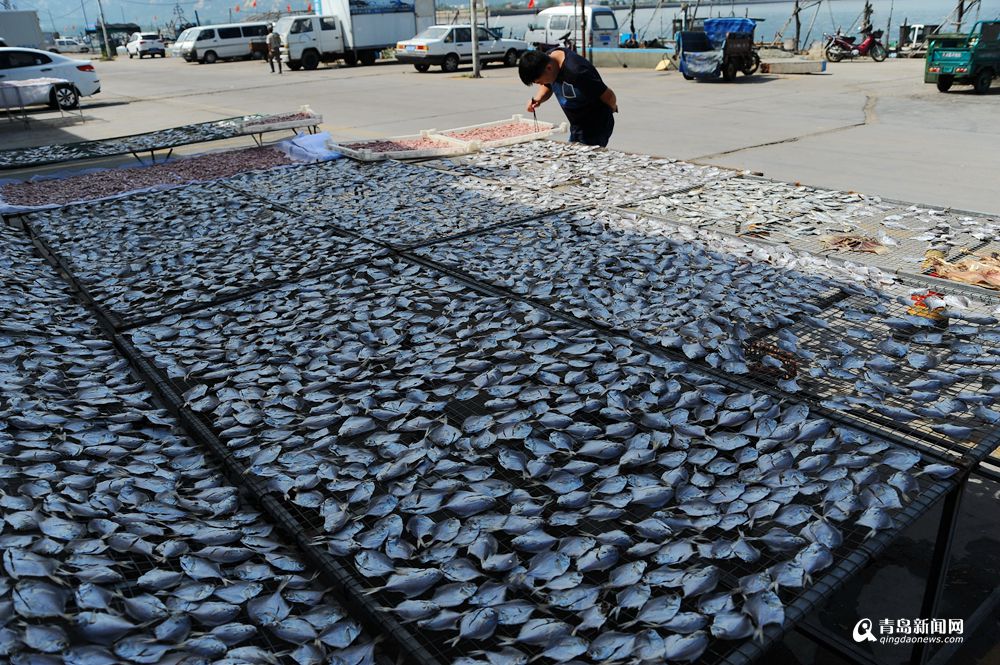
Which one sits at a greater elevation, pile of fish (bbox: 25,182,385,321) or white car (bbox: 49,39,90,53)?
white car (bbox: 49,39,90,53)

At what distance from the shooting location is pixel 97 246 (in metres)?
5.11

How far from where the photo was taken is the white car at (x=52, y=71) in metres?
17.3

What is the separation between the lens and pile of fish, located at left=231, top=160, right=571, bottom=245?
17.2 feet

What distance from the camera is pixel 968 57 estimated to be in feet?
47.6

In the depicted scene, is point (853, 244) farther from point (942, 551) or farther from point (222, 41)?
point (222, 41)

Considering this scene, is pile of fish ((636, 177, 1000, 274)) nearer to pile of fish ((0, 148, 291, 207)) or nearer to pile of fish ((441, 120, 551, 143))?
pile of fish ((441, 120, 551, 143))

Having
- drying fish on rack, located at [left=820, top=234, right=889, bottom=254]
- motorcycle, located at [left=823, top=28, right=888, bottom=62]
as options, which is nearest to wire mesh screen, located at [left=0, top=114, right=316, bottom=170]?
drying fish on rack, located at [left=820, top=234, right=889, bottom=254]

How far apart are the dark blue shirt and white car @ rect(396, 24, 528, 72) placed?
1763cm

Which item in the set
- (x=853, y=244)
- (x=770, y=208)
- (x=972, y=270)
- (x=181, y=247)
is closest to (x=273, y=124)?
(x=181, y=247)

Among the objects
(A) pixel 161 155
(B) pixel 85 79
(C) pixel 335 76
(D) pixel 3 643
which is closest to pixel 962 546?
(D) pixel 3 643

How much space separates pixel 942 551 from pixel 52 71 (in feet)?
70.2

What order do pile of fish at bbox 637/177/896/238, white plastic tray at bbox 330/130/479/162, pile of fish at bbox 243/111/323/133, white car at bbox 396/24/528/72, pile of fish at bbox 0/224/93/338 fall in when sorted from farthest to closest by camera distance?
white car at bbox 396/24/528/72, pile of fish at bbox 243/111/323/133, white plastic tray at bbox 330/130/479/162, pile of fish at bbox 637/177/896/238, pile of fish at bbox 0/224/93/338

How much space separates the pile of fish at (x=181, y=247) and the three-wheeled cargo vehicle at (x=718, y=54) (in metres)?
15.1

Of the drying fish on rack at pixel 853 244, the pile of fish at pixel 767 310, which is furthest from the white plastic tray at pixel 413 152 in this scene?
the drying fish on rack at pixel 853 244
